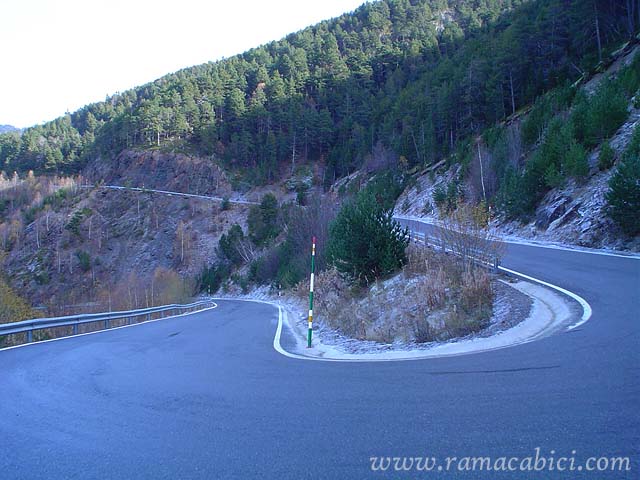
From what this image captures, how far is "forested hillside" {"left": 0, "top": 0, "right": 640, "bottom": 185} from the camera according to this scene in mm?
54728

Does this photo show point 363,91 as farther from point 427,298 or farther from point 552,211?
point 427,298

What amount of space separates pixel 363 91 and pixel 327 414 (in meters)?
115

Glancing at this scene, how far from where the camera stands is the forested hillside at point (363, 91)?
54.7 meters

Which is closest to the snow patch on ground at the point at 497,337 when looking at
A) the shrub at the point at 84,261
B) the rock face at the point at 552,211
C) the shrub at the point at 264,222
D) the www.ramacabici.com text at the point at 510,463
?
the www.ramacabici.com text at the point at 510,463

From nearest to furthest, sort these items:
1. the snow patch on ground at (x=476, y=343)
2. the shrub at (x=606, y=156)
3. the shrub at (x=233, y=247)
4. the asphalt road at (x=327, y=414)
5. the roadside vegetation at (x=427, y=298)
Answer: the asphalt road at (x=327, y=414), the snow patch on ground at (x=476, y=343), the roadside vegetation at (x=427, y=298), the shrub at (x=606, y=156), the shrub at (x=233, y=247)

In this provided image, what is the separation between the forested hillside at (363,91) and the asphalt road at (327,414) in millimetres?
48621

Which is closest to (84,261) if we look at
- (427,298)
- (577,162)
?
(577,162)

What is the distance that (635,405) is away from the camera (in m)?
3.59

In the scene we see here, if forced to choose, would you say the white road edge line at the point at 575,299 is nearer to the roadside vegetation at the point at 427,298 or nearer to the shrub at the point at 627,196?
the roadside vegetation at the point at 427,298

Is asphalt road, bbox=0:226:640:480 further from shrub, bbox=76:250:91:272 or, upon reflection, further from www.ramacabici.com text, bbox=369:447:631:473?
shrub, bbox=76:250:91:272

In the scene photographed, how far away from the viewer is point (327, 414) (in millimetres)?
4082

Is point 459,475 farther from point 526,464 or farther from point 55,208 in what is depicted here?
point 55,208

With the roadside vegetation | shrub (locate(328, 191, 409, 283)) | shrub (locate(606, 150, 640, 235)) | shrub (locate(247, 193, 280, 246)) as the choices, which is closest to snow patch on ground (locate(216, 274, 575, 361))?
the roadside vegetation

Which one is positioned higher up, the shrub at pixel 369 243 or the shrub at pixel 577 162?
the shrub at pixel 577 162
